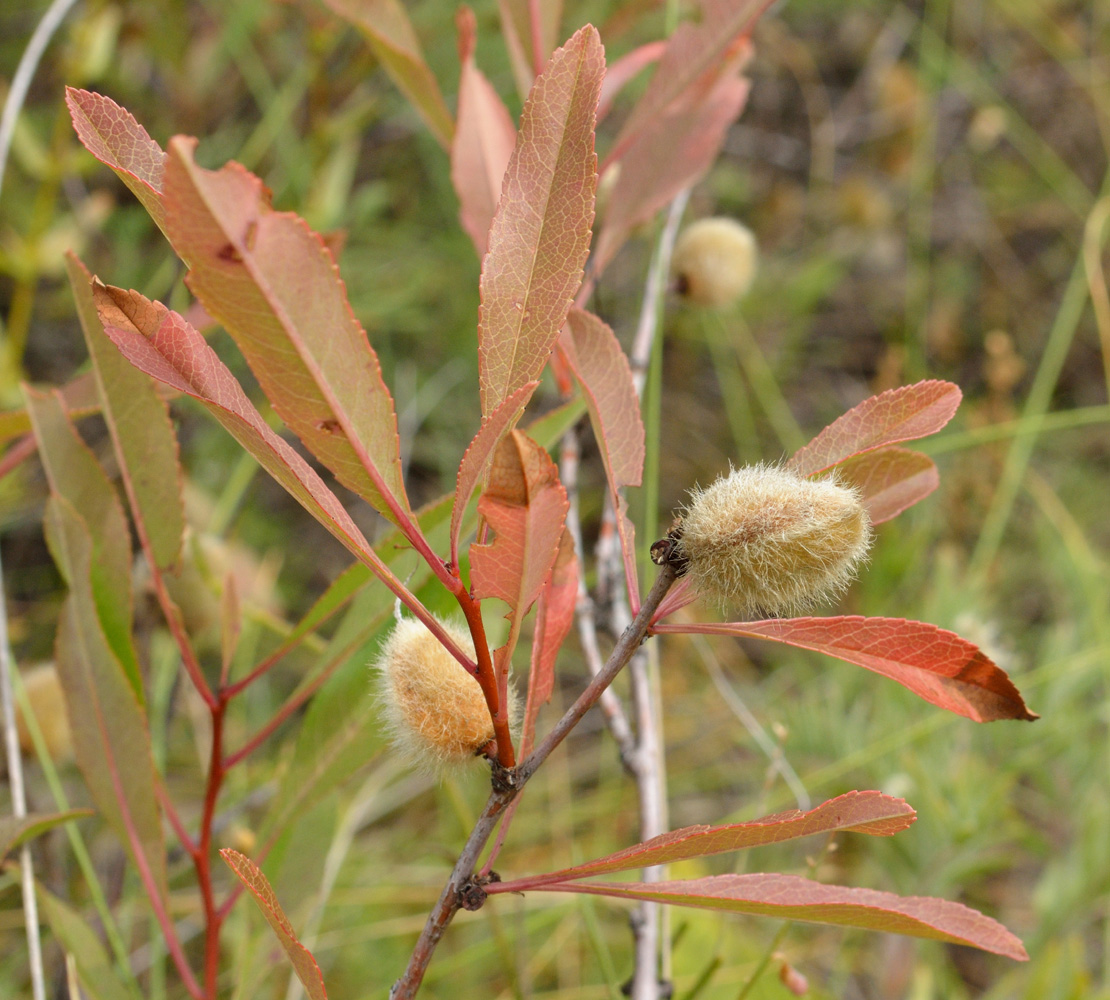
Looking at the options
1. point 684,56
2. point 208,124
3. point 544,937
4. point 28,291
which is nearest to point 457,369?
point 208,124

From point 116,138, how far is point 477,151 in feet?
1.41

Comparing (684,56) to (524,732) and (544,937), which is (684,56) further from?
(544,937)

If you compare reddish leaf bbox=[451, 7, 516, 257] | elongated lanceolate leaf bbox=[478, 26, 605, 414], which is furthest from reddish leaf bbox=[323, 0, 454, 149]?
elongated lanceolate leaf bbox=[478, 26, 605, 414]

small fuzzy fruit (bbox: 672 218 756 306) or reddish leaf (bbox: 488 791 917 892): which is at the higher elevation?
small fuzzy fruit (bbox: 672 218 756 306)

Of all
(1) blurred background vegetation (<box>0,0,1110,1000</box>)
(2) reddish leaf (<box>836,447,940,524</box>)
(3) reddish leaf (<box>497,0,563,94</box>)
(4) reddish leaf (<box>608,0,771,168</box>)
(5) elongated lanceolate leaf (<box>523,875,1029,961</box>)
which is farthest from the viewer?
(1) blurred background vegetation (<box>0,0,1110,1000</box>)

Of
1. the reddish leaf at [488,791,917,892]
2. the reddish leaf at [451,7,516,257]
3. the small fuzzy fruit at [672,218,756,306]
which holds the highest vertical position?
the small fuzzy fruit at [672,218,756,306]

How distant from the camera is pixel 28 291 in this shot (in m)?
1.55

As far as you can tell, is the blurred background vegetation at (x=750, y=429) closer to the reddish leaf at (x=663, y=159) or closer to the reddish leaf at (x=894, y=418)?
the reddish leaf at (x=663, y=159)

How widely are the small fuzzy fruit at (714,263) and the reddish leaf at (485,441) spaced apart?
752 mm

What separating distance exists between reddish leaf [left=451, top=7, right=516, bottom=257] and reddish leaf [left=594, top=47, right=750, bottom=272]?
0.11 metres

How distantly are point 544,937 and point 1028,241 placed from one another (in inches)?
94.1

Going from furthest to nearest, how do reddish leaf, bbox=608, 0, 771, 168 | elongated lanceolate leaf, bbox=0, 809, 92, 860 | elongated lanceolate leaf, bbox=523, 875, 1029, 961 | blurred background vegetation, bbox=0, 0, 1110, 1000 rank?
1. blurred background vegetation, bbox=0, 0, 1110, 1000
2. reddish leaf, bbox=608, 0, 771, 168
3. elongated lanceolate leaf, bbox=0, 809, 92, 860
4. elongated lanceolate leaf, bbox=523, 875, 1029, 961

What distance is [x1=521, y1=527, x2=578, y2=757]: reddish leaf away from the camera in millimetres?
546

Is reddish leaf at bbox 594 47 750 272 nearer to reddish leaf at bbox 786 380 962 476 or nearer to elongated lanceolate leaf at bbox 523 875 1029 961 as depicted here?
reddish leaf at bbox 786 380 962 476
